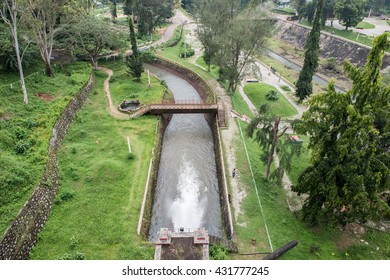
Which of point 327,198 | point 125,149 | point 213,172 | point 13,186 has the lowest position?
point 213,172

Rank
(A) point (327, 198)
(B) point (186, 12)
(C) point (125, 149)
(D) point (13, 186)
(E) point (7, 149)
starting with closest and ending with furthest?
(A) point (327, 198) < (D) point (13, 186) < (E) point (7, 149) < (C) point (125, 149) < (B) point (186, 12)

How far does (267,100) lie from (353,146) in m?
32.8

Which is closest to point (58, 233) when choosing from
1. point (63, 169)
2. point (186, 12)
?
point (63, 169)

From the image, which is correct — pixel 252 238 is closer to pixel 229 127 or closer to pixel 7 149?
pixel 229 127

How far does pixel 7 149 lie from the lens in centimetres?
2805

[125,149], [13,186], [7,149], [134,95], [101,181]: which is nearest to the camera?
[13,186]

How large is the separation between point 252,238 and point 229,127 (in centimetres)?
1946

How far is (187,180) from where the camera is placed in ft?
113

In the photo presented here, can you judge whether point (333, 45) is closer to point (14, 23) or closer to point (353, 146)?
point (353, 146)

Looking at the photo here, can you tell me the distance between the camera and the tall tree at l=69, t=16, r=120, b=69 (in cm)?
5125

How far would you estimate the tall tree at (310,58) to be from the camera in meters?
44.1

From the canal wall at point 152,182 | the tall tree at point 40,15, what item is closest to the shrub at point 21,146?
the canal wall at point 152,182

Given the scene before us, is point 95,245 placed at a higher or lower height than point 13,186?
lower

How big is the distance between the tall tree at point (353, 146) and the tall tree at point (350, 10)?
6912 cm
